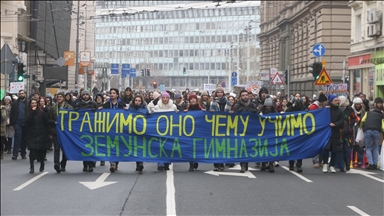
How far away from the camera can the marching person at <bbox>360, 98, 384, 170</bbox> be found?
18188 mm

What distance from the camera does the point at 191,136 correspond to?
1684 centimetres

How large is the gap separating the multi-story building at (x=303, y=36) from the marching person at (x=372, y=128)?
2256 cm

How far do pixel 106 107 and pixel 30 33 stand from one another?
1493 inches

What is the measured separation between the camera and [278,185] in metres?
14.4

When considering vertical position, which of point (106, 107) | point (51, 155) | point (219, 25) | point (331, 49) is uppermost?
point (219, 25)

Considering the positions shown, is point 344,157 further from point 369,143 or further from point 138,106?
point 138,106

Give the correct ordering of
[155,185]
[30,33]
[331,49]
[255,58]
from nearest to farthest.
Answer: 1. [155,185]
2. [331,49]
3. [30,33]
4. [255,58]

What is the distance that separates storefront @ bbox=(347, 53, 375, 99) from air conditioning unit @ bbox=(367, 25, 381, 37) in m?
1.65

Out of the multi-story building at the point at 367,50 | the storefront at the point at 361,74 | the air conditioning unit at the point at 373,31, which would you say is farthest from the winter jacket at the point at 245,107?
the storefront at the point at 361,74

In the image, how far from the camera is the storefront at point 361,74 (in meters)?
40.0

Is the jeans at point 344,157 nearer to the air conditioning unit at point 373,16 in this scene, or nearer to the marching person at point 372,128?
the marching person at point 372,128

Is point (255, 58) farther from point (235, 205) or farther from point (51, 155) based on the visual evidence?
point (235, 205)

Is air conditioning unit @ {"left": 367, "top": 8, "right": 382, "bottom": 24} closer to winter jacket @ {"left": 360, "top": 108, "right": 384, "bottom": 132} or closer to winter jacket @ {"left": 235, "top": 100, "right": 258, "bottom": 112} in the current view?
winter jacket @ {"left": 360, "top": 108, "right": 384, "bottom": 132}

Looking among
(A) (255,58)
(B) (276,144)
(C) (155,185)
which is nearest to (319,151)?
(B) (276,144)
